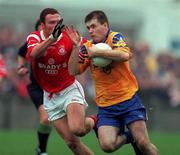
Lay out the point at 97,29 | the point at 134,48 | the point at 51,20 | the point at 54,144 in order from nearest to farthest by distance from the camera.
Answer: the point at 97,29 → the point at 51,20 → the point at 54,144 → the point at 134,48

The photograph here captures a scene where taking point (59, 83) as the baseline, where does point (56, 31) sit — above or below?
above

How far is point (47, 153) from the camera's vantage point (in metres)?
17.7

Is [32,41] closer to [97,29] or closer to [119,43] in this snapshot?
[97,29]

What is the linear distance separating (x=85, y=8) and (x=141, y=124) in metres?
15.5

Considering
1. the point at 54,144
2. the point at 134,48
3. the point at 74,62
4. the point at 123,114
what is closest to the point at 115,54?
the point at 74,62

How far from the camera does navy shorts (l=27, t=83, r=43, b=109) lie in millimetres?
17047

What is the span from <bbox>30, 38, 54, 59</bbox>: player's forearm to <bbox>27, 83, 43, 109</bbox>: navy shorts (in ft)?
8.36

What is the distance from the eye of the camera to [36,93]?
1717 centimetres

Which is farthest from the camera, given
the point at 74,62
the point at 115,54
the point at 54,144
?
the point at 54,144

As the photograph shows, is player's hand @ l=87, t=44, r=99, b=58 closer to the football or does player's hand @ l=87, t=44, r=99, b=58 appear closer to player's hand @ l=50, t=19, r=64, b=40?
the football

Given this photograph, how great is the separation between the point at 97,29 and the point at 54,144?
635 cm

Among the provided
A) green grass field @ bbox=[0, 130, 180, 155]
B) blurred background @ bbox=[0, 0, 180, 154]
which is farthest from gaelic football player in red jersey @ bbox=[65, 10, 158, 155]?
blurred background @ bbox=[0, 0, 180, 154]

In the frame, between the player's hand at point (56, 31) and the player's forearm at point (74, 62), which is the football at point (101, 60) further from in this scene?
the player's hand at point (56, 31)

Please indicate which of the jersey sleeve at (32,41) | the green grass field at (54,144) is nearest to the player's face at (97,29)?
the jersey sleeve at (32,41)
